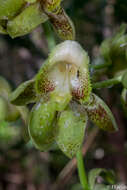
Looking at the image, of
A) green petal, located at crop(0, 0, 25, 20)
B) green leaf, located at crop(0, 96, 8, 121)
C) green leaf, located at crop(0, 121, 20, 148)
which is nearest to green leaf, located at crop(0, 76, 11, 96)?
green leaf, located at crop(0, 96, 8, 121)

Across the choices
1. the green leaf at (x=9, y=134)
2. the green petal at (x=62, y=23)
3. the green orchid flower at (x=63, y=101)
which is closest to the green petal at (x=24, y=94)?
the green orchid flower at (x=63, y=101)

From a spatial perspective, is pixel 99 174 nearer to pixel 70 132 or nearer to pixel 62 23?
pixel 70 132

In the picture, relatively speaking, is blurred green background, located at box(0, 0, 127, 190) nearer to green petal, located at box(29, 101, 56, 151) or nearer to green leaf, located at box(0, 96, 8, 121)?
green leaf, located at box(0, 96, 8, 121)

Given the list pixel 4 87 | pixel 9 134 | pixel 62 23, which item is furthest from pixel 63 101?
pixel 9 134

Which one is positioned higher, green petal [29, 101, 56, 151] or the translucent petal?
the translucent petal

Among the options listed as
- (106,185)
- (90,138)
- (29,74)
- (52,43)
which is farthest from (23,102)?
(29,74)

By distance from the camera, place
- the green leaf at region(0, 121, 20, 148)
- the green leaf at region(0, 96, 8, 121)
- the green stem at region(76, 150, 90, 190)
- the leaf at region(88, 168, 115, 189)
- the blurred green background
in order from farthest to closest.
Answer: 1. the green leaf at region(0, 121, 20, 148)
2. the blurred green background
3. the green leaf at region(0, 96, 8, 121)
4. the leaf at region(88, 168, 115, 189)
5. the green stem at region(76, 150, 90, 190)

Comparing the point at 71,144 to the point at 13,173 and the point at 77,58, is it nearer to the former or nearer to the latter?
the point at 77,58

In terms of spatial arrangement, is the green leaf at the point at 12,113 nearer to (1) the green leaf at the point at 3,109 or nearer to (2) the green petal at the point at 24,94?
(1) the green leaf at the point at 3,109

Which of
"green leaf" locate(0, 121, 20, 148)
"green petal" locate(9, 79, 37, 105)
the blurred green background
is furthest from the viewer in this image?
"green leaf" locate(0, 121, 20, 148)
